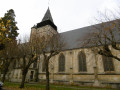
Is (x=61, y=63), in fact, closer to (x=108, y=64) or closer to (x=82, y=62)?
(x=82, y=62)

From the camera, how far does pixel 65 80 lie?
701 inches

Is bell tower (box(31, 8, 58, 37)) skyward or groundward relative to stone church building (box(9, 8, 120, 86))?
skyward

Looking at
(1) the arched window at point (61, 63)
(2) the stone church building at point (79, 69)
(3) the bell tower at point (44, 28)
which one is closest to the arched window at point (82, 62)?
(2) the stone church building at point (79, 69)

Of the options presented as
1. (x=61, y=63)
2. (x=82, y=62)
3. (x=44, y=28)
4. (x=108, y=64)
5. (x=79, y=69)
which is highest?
(x=44, y=28)

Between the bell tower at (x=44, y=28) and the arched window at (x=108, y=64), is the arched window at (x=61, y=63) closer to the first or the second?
the arched window at (x=108, y=64)

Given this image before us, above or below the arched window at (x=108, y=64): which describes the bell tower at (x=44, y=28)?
above

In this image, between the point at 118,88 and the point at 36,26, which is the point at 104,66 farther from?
the point at 36,26

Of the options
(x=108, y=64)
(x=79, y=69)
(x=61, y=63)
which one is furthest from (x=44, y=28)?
(x=108, y=64)

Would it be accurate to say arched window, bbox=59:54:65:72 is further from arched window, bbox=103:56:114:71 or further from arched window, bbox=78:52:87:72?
arched window, bbox=103:56:114:71

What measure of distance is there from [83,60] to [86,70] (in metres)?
1.96

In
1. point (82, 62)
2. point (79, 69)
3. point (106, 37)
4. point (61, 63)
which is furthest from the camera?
point (61, 63)

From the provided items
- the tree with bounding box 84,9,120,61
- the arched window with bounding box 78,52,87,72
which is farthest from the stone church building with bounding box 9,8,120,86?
the tree with bounding box 84,9,120,61

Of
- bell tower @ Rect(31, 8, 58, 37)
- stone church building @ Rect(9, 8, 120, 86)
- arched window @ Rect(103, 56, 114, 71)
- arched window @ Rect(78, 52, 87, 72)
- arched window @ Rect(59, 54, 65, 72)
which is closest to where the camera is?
stone church building @ Rect(9, 8, 120, 86)

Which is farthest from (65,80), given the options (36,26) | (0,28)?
(36,26)
